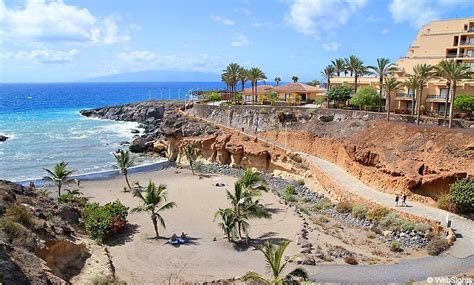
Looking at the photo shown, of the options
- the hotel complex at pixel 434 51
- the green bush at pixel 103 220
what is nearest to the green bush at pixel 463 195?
the hotel complex at pixel 434 51

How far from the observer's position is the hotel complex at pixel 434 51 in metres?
55.3

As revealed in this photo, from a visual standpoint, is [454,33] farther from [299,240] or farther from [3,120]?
[3,120]

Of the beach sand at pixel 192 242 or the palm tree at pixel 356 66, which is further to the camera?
the palm tree at pixel 356 66

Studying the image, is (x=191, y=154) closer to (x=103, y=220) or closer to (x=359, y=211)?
(x=103, y=220)

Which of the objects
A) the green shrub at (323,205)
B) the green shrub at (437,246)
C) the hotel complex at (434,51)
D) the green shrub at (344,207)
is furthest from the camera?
the hotel complex at (434,51)

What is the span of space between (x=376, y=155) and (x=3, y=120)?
109m

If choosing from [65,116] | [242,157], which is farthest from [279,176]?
[65,116]

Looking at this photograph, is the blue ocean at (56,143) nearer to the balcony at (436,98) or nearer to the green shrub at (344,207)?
the green shrub at (344,207)

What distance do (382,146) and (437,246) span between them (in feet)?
55.6

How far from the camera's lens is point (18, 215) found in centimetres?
2222

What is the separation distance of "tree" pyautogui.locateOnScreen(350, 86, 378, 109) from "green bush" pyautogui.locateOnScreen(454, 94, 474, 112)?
10313 millimetres

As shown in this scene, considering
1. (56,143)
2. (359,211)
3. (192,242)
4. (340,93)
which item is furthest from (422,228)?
(56,143)

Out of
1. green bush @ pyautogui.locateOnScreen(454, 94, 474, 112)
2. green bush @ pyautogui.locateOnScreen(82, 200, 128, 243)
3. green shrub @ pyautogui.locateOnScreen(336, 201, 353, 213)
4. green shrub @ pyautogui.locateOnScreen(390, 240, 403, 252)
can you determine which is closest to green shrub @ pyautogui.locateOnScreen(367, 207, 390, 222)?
green shrub @ pyautogui.locateOnScreen(336, 201, 353, 213)

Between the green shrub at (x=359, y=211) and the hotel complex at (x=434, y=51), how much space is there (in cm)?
2520
